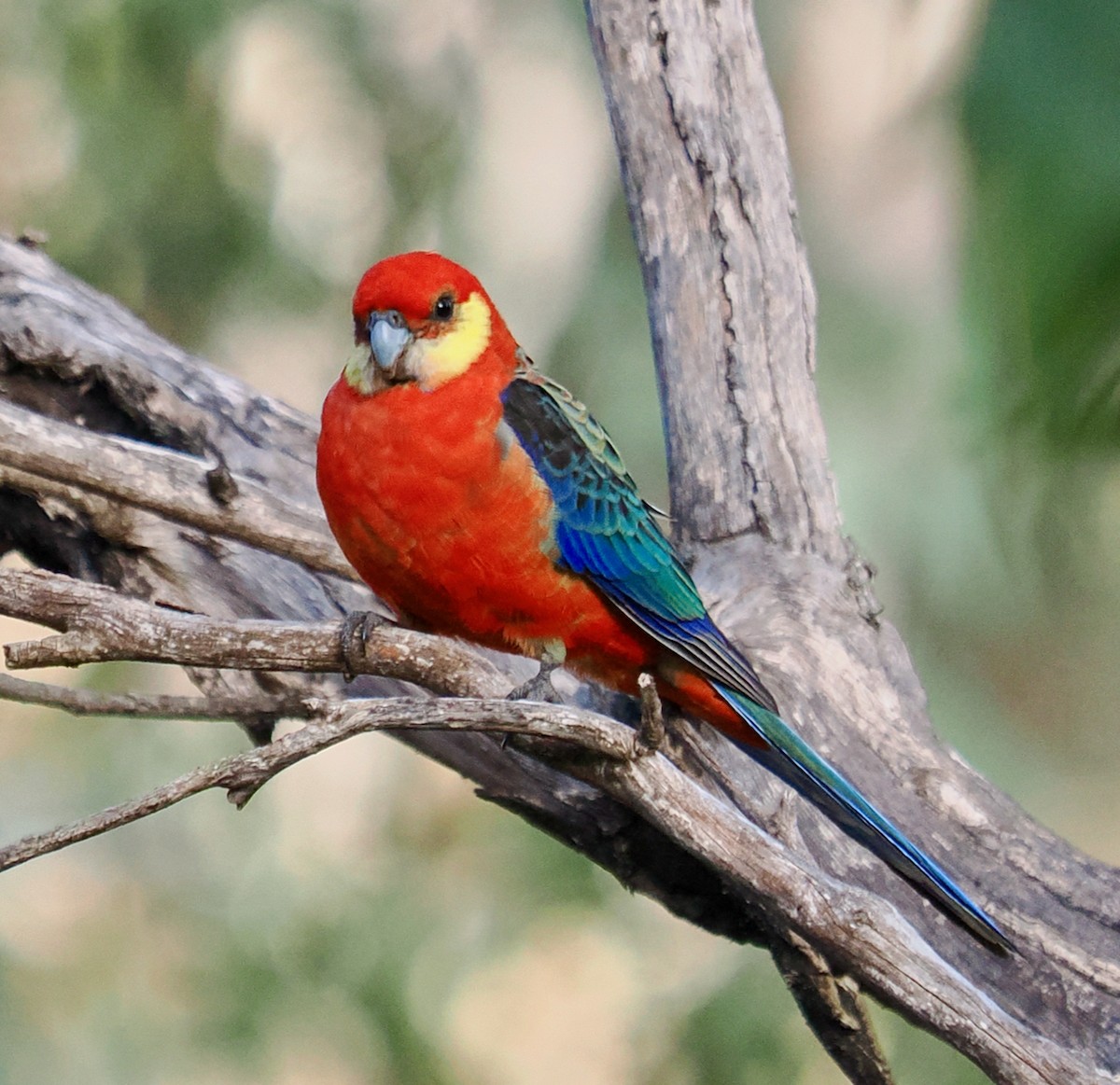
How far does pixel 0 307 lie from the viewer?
381 centimetres

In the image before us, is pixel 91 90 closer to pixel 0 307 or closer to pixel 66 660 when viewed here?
pixel 0 307

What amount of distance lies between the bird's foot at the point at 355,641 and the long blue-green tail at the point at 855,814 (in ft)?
2.91

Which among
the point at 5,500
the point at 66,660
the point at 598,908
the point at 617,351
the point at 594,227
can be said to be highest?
the point at 594,227

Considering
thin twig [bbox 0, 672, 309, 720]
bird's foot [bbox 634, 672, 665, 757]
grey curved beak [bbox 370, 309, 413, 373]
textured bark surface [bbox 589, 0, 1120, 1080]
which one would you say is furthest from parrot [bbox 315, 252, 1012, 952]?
bird's foot [bbox 634, 672, 665, 757]

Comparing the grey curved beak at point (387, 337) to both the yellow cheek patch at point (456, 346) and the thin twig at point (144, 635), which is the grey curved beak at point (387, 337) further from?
Answer: the thin twig at point (144, 635)

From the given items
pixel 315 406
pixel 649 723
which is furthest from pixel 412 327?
pixel 315 406

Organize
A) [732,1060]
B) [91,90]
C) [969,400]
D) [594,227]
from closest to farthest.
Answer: [969,400] → [732,1060] → [91,90] → [594,227]

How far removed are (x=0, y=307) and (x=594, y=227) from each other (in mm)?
3327

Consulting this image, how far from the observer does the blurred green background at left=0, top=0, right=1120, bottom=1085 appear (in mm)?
5754

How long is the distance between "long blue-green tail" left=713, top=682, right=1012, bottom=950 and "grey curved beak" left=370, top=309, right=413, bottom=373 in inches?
43.1

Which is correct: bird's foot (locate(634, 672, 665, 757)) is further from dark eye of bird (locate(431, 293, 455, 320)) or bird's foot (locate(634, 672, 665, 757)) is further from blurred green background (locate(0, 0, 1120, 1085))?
blurred green background (locate(0, 0, 1120, 1085))

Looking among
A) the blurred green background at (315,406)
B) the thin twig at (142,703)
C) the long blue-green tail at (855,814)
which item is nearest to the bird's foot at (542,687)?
the long blue-green tail at (855,814)

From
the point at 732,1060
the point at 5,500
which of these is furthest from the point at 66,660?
the point at 732,1060

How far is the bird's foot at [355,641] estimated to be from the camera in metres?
2.63
